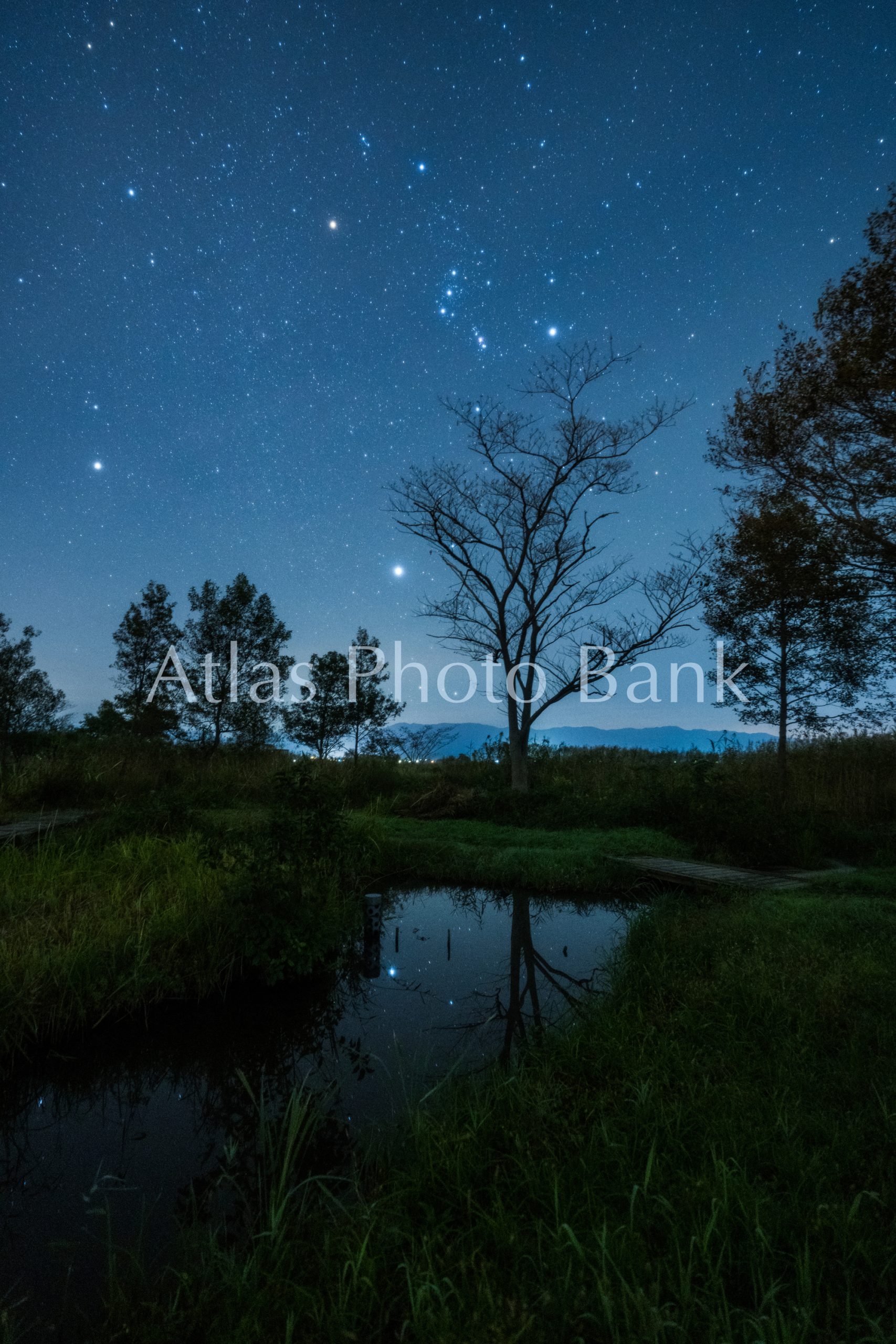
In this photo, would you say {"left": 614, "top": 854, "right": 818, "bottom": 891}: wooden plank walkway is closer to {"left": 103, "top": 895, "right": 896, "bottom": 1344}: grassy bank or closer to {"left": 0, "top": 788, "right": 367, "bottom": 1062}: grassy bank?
{"left": 103, "top": 895, "right": 896, "bottom": 1344}: grassy bank

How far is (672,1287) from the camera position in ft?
5.99

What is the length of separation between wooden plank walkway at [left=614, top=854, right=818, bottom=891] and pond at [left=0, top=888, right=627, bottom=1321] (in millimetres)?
1680

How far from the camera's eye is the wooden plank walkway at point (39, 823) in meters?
7.77

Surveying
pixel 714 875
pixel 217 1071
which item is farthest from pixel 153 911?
pixel 714 875

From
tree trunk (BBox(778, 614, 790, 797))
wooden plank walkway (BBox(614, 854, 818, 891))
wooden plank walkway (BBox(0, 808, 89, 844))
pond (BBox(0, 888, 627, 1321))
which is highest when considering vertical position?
tree trunk (BBox(778, 614, 790, 797))

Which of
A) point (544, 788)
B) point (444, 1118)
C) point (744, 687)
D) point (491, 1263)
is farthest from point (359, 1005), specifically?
point (744, 687)

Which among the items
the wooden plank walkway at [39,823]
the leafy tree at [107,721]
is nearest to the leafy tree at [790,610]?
the wooden plank walkway at [39,823]

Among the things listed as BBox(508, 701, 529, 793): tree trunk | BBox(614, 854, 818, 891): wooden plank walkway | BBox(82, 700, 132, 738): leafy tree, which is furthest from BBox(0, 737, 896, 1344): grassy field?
BBox(82, 700, 132, 738): leafy tree

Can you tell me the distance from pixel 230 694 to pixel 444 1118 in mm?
20172

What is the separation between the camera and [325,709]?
19.5 m

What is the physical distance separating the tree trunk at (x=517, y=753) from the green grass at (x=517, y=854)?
3.35 meters

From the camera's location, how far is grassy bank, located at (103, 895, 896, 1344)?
5.98 feet

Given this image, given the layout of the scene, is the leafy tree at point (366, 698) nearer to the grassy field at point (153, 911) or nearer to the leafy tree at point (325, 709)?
the leafy tree at point (325, 709)

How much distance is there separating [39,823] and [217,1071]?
565cm
